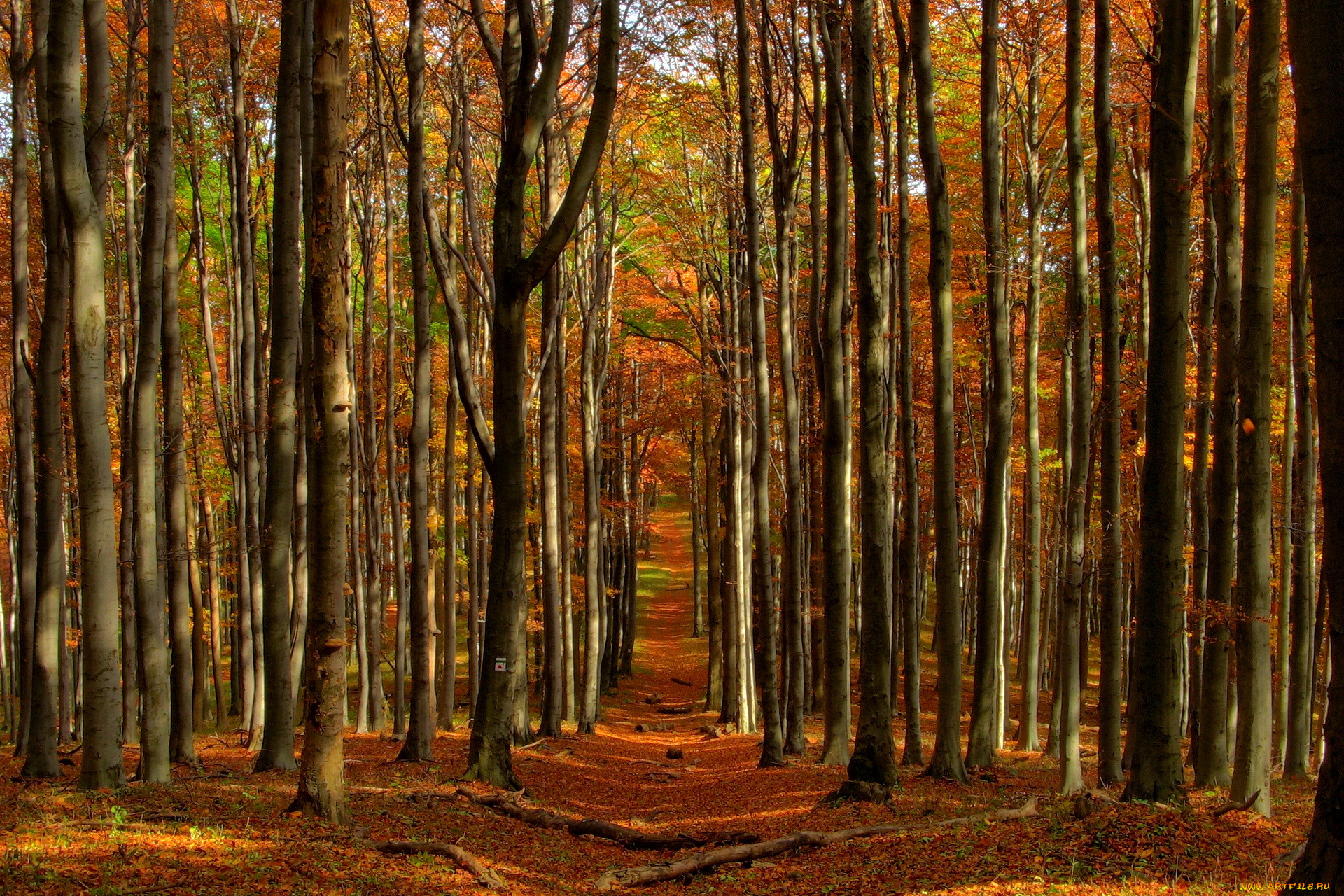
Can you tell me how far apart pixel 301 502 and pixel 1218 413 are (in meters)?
10.8

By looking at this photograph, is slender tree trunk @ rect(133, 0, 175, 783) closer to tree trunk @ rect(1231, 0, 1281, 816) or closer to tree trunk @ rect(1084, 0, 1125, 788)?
tree trunk @ rect(1084, 0, 1125, 788)

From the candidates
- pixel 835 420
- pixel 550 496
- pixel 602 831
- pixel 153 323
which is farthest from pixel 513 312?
pixel 550 496

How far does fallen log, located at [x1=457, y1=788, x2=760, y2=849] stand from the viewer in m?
7.05

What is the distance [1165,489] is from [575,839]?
517 cm

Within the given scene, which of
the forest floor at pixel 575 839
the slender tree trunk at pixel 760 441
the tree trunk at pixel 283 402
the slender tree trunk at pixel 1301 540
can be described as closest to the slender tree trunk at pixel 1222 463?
the forest floor at pixel 575 839

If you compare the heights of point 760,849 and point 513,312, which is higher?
point 513,312

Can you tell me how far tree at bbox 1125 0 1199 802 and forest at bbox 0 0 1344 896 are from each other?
0.09 ft

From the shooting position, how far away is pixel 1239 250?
8727mm

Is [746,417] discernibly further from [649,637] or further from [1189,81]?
[649,637]

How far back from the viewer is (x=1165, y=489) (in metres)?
5.89

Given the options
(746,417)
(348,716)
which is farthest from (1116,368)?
(348,716)

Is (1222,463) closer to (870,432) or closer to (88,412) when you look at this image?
(870,432)

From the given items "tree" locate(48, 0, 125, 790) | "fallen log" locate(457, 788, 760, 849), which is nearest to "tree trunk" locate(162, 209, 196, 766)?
"tree" locate(48, 0, 125, 790)

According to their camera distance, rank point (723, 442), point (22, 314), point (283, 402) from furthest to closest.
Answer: point (723, 442) → point (22, 314) → point (283, 402)
